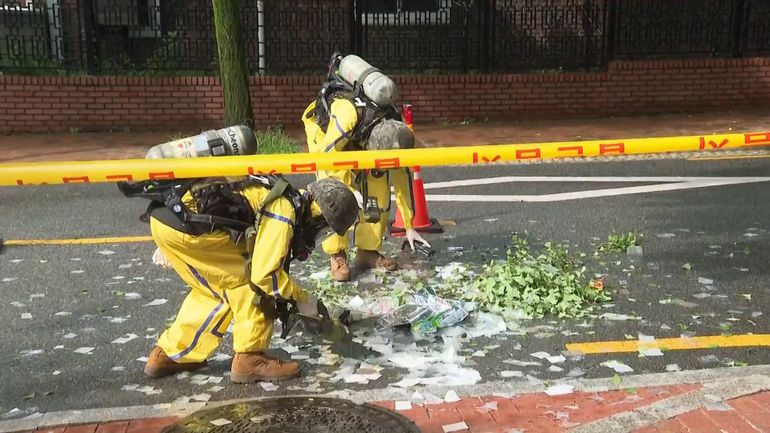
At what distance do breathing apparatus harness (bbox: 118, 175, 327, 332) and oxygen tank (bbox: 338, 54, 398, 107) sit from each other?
65.4 inches

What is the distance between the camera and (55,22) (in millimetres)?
13211

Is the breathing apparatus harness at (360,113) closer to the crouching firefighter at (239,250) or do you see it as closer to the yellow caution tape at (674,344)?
the crouching firefighter at (239,250)

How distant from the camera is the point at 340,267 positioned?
19.1ft

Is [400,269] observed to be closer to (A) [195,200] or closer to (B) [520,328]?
(B) [520,328]

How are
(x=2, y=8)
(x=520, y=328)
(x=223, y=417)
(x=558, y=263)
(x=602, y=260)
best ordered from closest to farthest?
(x=223, y=417) → (x=520, y=328) → (x=558, y=263) → (x=602, y=260) → (x=2, y=8)

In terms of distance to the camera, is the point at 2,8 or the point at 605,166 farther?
the point at 2,8

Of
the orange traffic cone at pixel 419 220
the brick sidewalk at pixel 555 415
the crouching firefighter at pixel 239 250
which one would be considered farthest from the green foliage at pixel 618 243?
the crouching firefighter at pixel 239 250

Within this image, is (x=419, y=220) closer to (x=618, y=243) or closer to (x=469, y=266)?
(x=469, y=266)

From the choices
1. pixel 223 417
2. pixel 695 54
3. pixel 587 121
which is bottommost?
pixel 223 417

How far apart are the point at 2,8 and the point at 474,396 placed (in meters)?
11.8

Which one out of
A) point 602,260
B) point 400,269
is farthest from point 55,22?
point 602,260

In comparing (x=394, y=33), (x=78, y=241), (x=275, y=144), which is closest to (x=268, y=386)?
(x=78, y=241)

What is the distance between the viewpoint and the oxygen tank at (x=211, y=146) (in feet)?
12.9

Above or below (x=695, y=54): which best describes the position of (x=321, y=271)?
below
